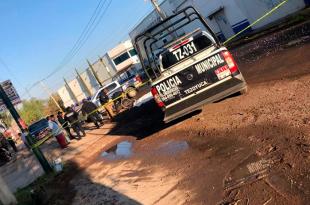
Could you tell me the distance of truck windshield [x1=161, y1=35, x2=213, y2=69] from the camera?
10.6 meters

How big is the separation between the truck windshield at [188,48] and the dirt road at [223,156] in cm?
170

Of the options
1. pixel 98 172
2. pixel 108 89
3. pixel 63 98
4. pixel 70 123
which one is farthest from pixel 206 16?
pixel 63 98

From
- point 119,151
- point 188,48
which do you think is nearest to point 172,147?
point 119,151

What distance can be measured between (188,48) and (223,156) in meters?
4.86

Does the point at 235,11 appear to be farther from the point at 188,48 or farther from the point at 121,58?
the point at 121,58

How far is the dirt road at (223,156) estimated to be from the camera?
505cm

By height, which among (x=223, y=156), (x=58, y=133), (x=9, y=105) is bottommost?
(x=223, y=156)

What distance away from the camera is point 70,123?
59.3 ft

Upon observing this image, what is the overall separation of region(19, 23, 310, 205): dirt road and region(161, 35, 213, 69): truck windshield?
5.56 feet

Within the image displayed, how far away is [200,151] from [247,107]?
6.21ft

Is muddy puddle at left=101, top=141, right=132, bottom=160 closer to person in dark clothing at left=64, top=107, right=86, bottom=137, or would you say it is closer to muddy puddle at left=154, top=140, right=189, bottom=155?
muddy puddle at left=154, top=140, right=189, bottom=155

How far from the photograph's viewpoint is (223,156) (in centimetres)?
647

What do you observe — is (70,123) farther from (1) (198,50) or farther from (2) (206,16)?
(2) (206,16)

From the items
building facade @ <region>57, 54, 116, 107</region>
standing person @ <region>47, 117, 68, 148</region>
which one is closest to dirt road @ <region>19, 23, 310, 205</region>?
standing person @ <region>47, 117, 68, 148</region>
